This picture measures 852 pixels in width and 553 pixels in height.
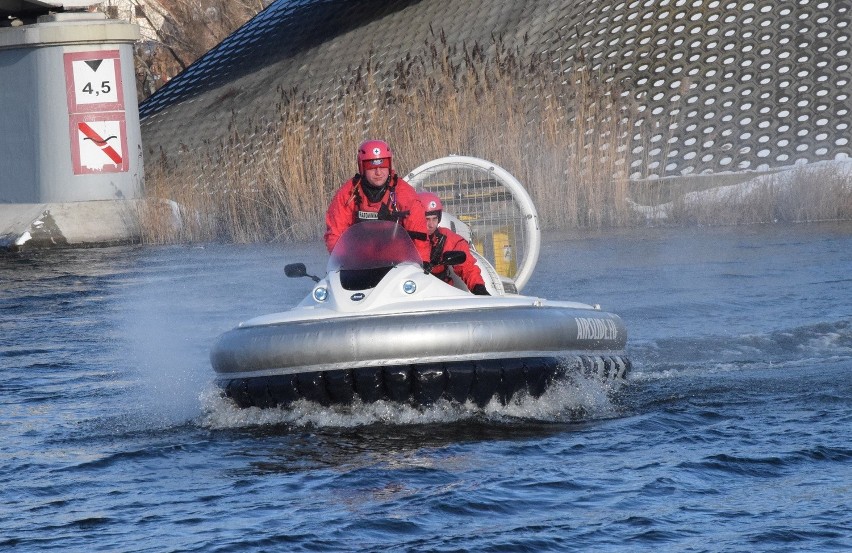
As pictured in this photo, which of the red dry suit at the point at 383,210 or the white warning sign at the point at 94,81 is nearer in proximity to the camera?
the red dry suit at the point at 383,210

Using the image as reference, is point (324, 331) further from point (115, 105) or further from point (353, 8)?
point (353, 8)

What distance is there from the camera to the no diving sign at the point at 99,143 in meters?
19.0

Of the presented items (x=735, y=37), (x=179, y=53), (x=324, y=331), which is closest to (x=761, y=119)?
(x=735, y=37)

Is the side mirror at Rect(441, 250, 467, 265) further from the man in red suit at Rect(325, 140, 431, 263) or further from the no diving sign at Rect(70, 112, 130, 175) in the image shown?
the no diving sign at Rect(70, 112, 130, 175)

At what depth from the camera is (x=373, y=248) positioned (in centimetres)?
802

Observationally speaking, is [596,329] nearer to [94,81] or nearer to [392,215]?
[392,215]

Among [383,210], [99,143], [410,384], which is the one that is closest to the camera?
[410,384]

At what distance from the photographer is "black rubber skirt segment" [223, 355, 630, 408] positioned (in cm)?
751

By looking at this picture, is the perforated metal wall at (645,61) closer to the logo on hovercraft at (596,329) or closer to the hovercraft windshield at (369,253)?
the logo on hovercraft at (596,329)

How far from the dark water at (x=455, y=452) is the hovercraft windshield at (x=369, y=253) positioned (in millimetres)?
711

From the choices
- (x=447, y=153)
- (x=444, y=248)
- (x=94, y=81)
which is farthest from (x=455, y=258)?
(x=94, y=81)

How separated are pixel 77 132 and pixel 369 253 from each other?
38.8 ft

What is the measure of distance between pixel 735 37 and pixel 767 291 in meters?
12.1

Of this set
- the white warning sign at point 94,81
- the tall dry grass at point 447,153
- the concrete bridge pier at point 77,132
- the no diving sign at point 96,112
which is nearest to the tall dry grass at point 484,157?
the tall dry grass at point 447,153
